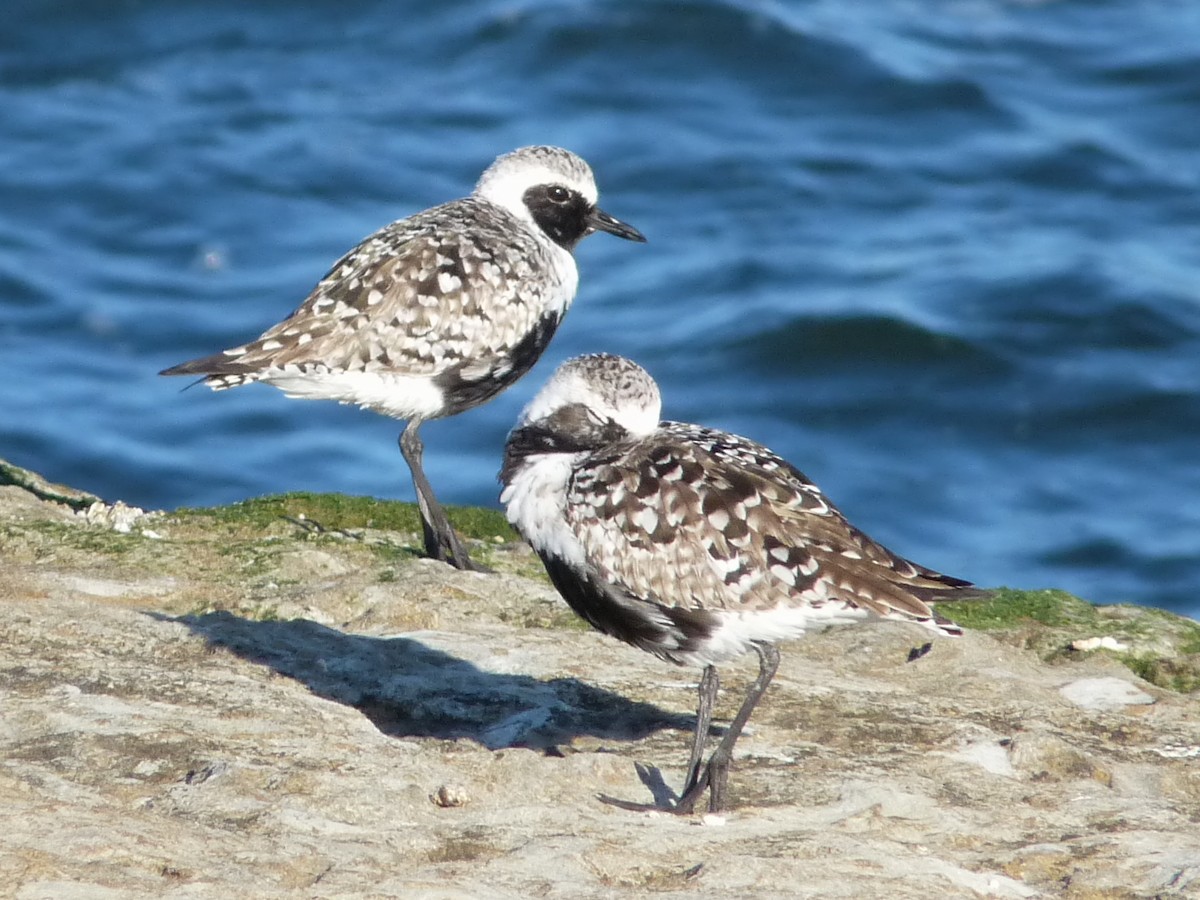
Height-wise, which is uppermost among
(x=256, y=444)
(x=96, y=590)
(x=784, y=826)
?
(x=784, y=826)

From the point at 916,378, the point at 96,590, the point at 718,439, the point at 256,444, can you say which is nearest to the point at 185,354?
the point at 256,444

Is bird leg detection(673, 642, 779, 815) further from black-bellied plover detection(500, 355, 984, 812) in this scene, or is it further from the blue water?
the blue water

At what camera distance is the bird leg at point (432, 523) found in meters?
9.80

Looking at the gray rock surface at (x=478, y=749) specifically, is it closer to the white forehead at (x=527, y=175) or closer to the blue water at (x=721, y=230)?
the white forehead at (x=527, y=175)

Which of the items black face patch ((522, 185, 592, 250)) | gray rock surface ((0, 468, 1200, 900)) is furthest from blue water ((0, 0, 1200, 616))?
gray rock surface ((0, 468, 1200, 900))

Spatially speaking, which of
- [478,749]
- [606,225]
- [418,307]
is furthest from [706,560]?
[606,225]

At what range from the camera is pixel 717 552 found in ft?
22.7

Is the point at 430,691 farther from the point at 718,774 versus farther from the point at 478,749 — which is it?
the point at 718,774

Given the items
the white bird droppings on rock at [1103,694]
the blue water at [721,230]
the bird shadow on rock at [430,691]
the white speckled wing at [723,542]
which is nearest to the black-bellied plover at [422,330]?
the bird shadow on rock at [430,691]

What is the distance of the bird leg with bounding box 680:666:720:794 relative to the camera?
6.81m

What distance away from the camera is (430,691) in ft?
25.3

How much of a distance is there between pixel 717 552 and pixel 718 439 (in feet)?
2.43

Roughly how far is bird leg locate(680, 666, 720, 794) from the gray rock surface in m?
0.20

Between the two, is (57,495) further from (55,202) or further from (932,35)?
(932,35)
